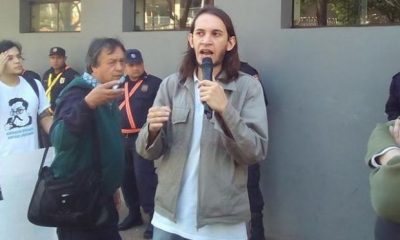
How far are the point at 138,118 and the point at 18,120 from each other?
179 cm

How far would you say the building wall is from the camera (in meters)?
5.28

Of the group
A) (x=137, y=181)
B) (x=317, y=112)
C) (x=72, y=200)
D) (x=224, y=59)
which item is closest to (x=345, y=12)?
(x=317, y=112)

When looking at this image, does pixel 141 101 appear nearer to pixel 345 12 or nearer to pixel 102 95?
pixel 345 12

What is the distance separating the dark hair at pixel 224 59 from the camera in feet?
9.39

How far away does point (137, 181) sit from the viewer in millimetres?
6383

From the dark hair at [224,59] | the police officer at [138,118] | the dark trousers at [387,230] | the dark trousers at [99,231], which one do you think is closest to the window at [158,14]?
the police officer at [138,118]

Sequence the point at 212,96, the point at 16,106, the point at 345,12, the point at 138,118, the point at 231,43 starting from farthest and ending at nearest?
the point at 138,118, the point at 345,12, the point at 16,106, the point at 231,43, the point at 212,96

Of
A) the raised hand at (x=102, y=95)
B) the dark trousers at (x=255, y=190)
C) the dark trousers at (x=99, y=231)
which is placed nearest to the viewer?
the raised hand at (x=102, y=95)

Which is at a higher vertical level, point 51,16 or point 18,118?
point 51,16

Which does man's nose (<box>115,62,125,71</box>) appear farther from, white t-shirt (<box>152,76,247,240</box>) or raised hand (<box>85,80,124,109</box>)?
white t-shirt (<box>152,76,247,240</box>)

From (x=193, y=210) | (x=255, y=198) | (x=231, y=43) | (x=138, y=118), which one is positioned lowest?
(x=255, y=198)

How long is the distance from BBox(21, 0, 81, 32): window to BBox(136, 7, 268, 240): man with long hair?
565 cm

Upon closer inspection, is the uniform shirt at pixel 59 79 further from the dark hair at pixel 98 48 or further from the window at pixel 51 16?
the dark hair at pixel 98 48

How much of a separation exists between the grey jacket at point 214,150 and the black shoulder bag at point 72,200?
75 centimetres
